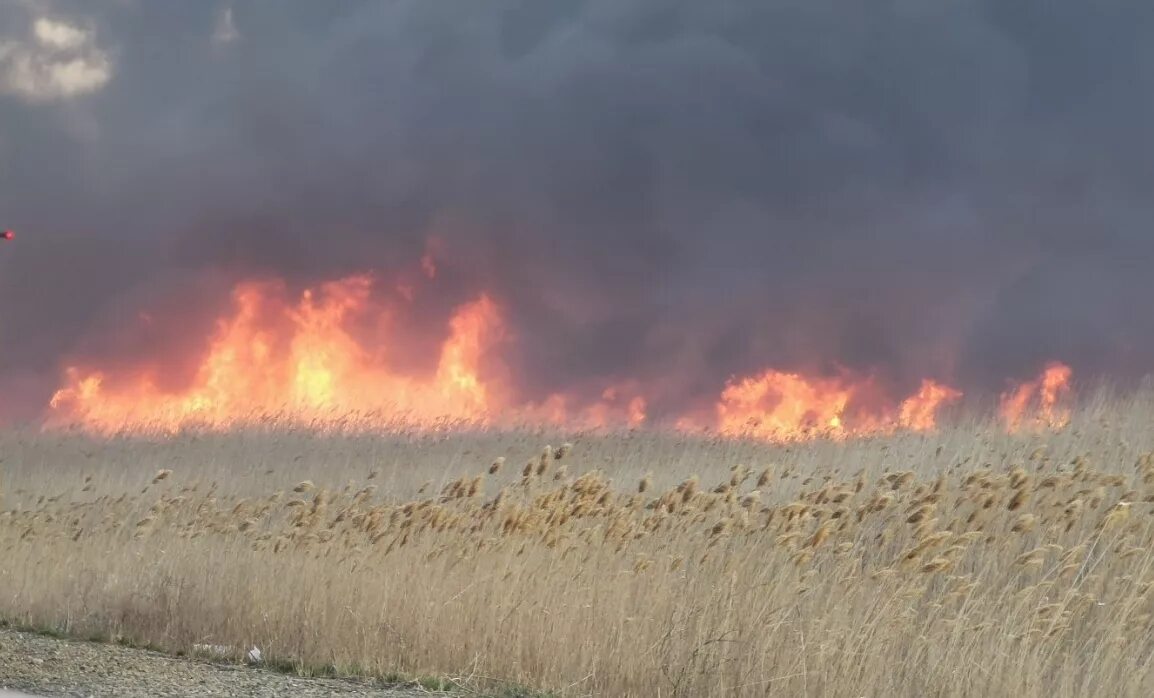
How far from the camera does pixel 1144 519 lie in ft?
39.3

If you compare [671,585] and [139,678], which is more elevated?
[671,585]

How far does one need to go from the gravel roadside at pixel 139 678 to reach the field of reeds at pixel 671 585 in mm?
494

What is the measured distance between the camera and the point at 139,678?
27.7 ft

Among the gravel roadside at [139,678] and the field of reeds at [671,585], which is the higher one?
the field of reeds at [671,585]

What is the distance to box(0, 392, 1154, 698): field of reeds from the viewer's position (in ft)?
28.1

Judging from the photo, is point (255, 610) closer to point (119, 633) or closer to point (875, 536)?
point (119, 633)

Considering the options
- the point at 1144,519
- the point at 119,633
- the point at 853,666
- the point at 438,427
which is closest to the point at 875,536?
the point at 1144,519

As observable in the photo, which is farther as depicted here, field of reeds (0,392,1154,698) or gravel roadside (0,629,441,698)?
field of reeds (0,392,1154,698)

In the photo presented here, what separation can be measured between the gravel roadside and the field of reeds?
1.62 ft

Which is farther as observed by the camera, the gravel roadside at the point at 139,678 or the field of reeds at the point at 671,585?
the field of reeds at the point at 671,585

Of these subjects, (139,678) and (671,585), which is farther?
(671,585)

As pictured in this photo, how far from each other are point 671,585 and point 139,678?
4014 millimetres

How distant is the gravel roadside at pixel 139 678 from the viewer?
26.3 feet

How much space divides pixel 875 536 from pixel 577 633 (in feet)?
14.0
